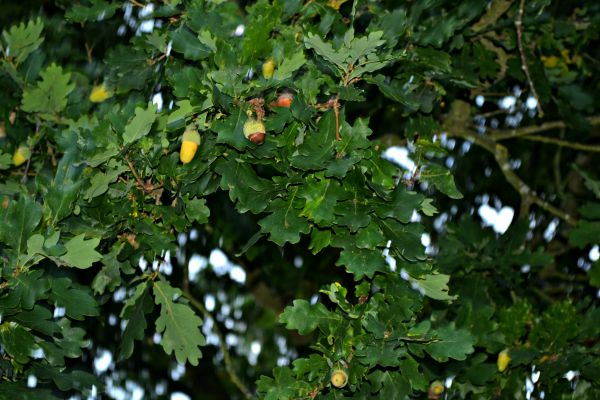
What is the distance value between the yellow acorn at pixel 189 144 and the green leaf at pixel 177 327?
0.48 meters

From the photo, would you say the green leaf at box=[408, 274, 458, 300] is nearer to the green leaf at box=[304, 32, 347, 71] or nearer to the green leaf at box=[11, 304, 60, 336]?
the green leaf at box=[304, 32, 347, 71]

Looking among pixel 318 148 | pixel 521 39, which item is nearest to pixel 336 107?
pixel 318 148

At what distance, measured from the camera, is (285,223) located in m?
2.21

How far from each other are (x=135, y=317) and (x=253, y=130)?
69 centimetres

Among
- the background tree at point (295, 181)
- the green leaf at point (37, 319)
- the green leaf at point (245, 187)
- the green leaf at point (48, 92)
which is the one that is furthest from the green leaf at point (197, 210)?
the green leaf at point (48, 92)

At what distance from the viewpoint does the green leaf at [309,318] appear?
226 cm

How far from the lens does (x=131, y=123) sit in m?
2.29

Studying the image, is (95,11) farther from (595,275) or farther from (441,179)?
(595,275)

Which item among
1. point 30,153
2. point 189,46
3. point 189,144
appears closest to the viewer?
point 189,144

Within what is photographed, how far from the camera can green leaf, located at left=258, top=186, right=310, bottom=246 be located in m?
2.19

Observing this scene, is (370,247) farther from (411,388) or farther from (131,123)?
(131,123)

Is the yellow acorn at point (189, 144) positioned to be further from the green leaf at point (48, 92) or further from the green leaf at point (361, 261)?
the green leaf at point (48, 92)

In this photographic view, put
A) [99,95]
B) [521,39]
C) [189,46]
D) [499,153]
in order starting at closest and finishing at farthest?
[189,46] → [99,95] → [521,39] → [499,153]

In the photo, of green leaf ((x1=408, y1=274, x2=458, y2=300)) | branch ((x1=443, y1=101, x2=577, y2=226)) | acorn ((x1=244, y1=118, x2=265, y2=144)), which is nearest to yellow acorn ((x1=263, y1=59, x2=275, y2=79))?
acorn ((x1=244, y1=118, x2=265, y2=144))
